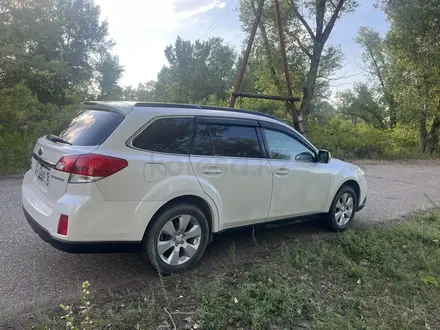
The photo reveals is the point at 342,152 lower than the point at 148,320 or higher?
higher

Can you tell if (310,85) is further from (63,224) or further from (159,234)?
(63,224)

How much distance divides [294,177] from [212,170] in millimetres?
1310

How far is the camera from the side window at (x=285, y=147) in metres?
4.36

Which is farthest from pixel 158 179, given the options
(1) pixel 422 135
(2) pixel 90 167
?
(1) pixel 422 135

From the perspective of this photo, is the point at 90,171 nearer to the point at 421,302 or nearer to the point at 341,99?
the point at 421,302

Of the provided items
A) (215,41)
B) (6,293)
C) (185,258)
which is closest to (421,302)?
(185,258)

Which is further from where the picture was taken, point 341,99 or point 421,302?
point 341,99

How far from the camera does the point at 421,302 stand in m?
3.34

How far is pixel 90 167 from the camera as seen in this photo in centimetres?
301

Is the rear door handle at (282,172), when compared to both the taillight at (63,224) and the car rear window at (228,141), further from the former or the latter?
the taillight at (63,224)

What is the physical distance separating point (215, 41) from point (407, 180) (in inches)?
1542

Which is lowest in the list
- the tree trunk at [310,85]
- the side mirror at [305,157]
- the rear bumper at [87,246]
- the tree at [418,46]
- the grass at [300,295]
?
the grass at [300,295]

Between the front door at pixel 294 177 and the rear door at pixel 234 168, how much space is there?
0.52ft

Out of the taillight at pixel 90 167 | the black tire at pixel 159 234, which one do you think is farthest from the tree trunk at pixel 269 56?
the taillight at pixel 90 167
